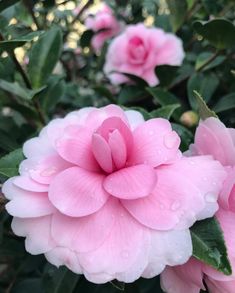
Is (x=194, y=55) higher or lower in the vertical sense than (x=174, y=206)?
lower

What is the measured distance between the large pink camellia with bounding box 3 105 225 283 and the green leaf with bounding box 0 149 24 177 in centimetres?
4

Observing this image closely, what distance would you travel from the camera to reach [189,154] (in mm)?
661

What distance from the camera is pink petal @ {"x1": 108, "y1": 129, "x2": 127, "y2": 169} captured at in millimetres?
568

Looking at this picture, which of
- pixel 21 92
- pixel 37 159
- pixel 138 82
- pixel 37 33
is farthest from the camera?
pixel 138 82

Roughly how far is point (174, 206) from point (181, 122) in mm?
411

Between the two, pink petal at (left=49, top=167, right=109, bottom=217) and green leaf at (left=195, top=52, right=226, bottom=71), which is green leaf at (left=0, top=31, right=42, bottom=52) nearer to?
pink petal at (left=49, top=167, right=109, bottom=217)

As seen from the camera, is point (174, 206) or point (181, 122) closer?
point (174, 206)

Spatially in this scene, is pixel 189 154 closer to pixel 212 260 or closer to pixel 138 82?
pixel 212 260

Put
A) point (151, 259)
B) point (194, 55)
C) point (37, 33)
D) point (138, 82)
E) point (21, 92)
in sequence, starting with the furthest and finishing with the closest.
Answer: point (194, 55) < point (138, 82) < point (21, 92) < point (37, 33) < point (151, 259)

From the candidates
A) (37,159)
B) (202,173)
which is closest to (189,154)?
(202,173)

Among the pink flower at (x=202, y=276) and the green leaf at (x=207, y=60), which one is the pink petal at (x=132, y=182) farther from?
the green leaf at (x=207, y=60)

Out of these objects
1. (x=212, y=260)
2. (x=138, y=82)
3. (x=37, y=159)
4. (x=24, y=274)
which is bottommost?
(x=24, y=274)

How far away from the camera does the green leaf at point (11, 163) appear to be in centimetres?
64

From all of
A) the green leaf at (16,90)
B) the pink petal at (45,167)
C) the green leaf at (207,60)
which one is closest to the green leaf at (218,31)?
the green leaf at (207,60)
